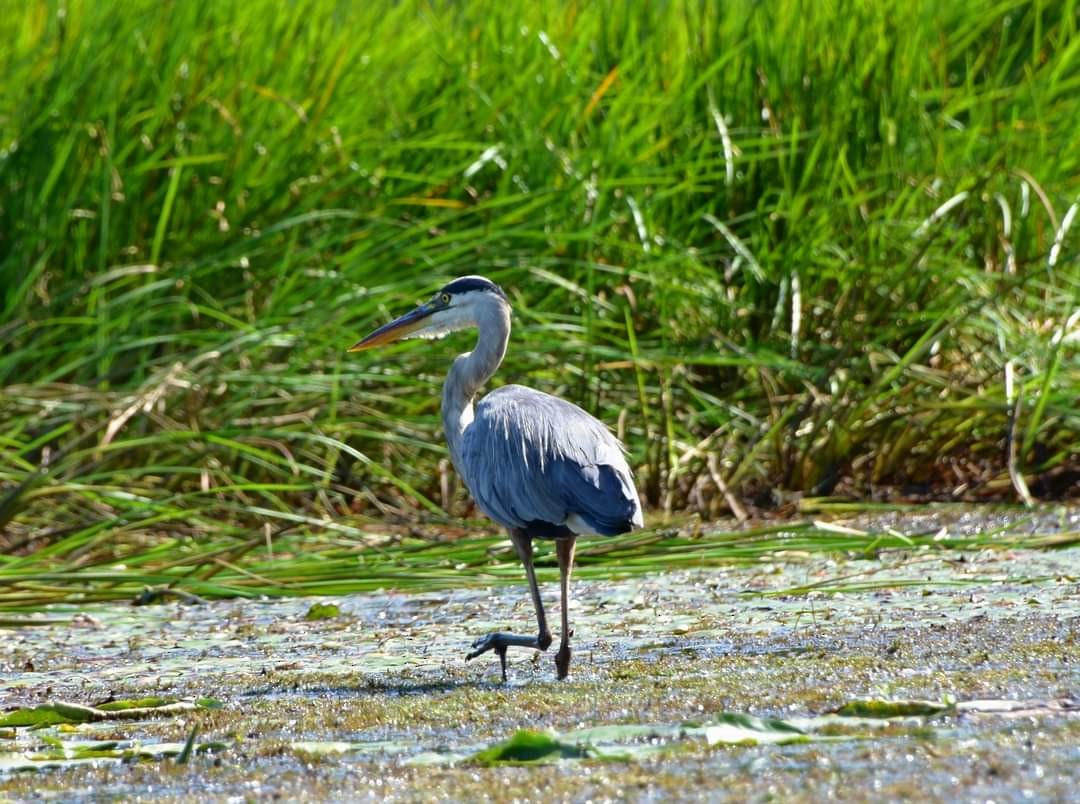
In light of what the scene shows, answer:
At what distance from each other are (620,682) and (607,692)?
5.5 inches

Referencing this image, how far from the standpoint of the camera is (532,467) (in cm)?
440

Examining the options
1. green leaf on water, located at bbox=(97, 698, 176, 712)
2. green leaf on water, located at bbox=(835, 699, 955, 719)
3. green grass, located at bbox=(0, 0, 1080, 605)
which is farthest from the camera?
green grass, located at bbox=(0, 0, 1080, 605)

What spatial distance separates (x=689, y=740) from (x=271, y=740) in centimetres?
84

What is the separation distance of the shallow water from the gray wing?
366 millimetres

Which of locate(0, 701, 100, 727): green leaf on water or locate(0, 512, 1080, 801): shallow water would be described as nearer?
locate(0, 512, 1080, 801): shallow water

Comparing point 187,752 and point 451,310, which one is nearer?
point 187,752

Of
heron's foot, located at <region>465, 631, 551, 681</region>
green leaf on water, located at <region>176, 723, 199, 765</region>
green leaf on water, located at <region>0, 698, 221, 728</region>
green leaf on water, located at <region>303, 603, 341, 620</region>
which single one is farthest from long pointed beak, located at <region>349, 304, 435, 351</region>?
green leaf on water, located at <region>176, 723, 199, 765</region>

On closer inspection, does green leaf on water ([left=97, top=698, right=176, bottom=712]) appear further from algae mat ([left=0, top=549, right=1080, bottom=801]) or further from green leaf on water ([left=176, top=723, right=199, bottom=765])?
green leaf on water ([left=176, top=723, right=199, bottom=765])

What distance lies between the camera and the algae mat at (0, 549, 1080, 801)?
308 cm

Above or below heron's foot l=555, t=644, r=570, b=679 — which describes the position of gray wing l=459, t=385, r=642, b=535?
above

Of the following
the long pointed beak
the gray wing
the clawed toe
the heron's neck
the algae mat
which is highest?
the long pointed beak

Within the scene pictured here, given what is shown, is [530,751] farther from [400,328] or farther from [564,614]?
[400,328]

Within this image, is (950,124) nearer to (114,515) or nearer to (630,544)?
(630,544)

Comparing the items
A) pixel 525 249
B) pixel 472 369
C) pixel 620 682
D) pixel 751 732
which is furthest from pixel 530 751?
pixel 525 249
